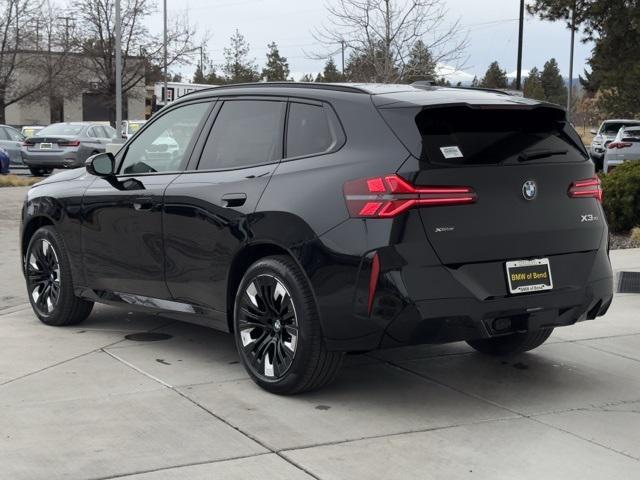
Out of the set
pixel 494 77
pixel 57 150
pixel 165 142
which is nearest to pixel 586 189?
pixel 165 142

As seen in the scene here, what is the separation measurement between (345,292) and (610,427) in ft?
5.09

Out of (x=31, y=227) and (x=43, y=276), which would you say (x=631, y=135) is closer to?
(x=31, y=227)

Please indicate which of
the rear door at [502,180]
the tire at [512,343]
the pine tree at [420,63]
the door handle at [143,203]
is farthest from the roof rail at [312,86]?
the pine tree at [420,63]

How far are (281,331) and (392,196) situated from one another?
3.58 ft

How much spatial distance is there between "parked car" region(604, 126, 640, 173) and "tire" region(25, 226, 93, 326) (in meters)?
20.8

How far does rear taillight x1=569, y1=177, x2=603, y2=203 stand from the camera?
539 centimetres

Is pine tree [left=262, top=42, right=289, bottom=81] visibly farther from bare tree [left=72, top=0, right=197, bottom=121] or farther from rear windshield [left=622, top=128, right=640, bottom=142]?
rear windshield [left=622, top=128, right=640, bottom=142]

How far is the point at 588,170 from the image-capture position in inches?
217

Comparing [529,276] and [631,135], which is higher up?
[631,135]

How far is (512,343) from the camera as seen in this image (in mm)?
6281

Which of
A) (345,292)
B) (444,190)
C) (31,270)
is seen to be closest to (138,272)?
(31,270)

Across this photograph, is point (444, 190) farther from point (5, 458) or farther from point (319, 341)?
point (5, 458)

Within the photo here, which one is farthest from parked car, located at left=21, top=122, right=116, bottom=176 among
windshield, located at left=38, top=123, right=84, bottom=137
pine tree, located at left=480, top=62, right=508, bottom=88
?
pine tree, located at left=480, top=62, right=508, bottom=88

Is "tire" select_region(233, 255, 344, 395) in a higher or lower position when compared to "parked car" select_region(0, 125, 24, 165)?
lower
